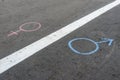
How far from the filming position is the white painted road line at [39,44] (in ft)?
11.8

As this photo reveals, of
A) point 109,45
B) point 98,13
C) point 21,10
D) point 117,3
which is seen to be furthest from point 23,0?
point 109,45

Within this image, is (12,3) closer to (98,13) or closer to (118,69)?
(98,13)

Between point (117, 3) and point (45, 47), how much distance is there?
156 inches

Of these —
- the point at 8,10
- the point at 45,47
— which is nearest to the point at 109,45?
the point at 45,47

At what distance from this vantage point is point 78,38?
173 inches

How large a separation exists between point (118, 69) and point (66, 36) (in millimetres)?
1619

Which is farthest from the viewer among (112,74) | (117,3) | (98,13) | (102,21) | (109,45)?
(117,3)

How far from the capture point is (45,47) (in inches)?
160

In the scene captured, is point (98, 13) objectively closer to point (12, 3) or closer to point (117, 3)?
point (117, 3)

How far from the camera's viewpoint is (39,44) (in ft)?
13.8

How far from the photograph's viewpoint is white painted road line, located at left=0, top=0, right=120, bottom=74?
11.8 ft

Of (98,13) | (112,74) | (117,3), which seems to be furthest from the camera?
(117,3)

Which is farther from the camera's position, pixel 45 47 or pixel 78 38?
pixel 78 38

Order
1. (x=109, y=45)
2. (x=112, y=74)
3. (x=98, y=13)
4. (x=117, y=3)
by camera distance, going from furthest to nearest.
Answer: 1. (x=117, y=3)
2. (x=98, y=13)
3. (x=109, y=45)
4. (x=112, y=74)
